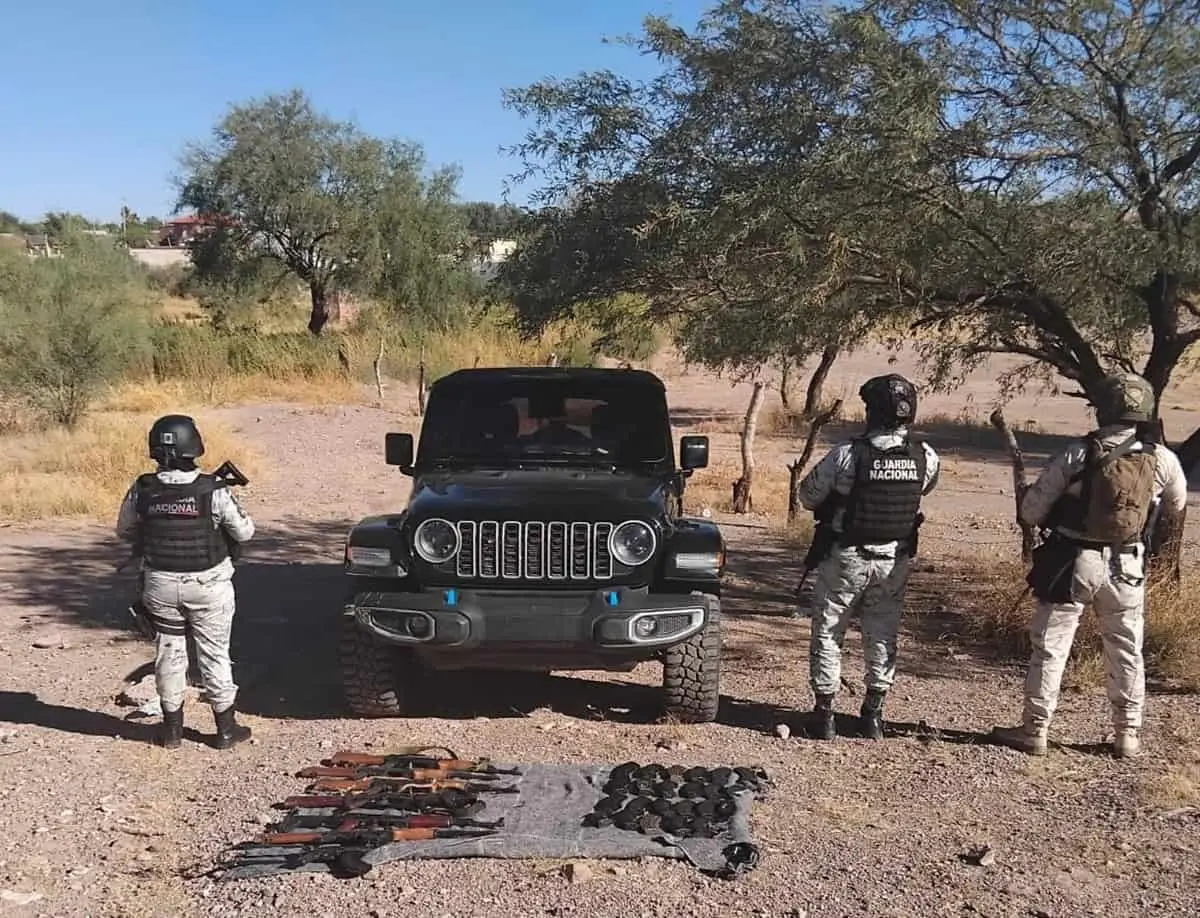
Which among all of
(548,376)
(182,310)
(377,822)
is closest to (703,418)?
(548,376)

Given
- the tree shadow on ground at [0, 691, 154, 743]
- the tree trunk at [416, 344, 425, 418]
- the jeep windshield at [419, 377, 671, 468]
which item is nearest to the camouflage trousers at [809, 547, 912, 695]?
the jeep windshield at [419, 377, 671, 468]

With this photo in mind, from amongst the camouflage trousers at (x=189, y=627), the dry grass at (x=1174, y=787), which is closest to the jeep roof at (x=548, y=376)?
the camouflage trousers at (x=189, y=627)

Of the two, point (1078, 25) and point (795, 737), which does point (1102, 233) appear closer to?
point (1078, 25)

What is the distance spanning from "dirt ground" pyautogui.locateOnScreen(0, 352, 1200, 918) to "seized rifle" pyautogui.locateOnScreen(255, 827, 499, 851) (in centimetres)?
15

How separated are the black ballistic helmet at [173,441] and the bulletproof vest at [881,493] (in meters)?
2.90

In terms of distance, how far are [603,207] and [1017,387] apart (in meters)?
3.38

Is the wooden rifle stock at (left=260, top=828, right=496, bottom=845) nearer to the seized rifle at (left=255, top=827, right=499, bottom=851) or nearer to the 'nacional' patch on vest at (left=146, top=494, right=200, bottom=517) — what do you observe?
the seized rifle at (left=255, top=827, right=499, bottom=851)

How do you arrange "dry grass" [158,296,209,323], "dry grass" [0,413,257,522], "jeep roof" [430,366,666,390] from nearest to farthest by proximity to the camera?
1. "jeep roof" [430,366,666,390]
2. "dry grass" [0,413,257,522]
3. "dry grass" [158,296,209,323]

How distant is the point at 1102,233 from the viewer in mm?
6242

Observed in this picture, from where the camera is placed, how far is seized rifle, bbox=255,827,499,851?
4.25 m

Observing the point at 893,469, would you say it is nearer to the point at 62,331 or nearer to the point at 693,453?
the point at 693,453

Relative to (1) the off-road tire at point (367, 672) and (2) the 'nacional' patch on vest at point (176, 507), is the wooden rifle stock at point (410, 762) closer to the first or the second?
(1) the off-road tire at point (367, 672)

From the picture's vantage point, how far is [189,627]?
5.47m

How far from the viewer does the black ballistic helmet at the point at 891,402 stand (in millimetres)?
5309
